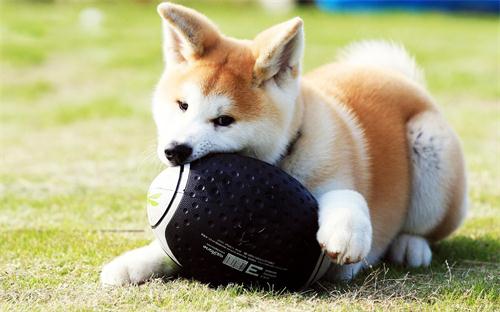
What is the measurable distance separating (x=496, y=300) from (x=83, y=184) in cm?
349

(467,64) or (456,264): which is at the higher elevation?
(456,264)

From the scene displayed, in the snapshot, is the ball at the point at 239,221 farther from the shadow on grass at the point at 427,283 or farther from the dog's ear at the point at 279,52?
the dog's ear at the point at 279,52

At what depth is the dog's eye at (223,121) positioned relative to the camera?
3314 mm

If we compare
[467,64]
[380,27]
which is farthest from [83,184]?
[380,27]

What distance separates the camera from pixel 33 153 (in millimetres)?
7188

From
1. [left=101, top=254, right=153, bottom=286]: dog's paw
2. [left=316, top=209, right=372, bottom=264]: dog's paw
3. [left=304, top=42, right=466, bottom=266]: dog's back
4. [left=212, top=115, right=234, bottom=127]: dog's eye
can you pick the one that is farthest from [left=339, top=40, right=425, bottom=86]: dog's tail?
[left=101, top=254, right=153, bottom=286]: dog's paw

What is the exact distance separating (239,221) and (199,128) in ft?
1.37

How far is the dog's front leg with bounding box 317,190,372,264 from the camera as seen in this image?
122 inches

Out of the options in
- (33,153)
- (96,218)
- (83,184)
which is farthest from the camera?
(33,153)

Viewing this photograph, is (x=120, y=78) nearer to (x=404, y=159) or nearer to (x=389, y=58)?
(x=389, y=58)

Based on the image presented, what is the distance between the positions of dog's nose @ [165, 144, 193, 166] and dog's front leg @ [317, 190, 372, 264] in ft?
1.98

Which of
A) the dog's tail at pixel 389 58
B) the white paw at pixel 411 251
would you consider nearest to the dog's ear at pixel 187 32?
the white paw at pixel 411 251

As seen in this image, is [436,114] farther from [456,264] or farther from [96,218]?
[96,218]

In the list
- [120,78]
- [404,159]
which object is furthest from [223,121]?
[120,78]
